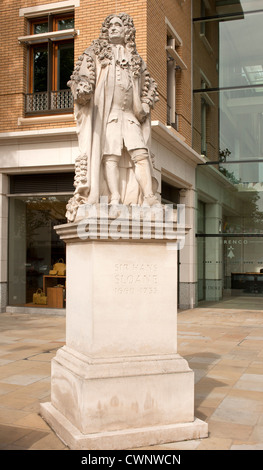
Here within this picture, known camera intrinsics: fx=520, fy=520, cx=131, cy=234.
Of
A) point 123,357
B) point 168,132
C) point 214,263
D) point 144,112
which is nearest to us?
point 123,357

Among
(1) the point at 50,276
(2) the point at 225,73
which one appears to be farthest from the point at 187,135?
(1) the point at 50,276

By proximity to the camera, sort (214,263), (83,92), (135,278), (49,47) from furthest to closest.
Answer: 1. (214,263)
2. (49,47)
3. (83,92)
4. (135,278)

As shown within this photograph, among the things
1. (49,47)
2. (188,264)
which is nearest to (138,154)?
(49,47)

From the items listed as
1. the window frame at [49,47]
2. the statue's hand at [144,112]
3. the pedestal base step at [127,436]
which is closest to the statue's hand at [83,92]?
the statue's hand at [144,112]

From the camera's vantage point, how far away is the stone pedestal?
481 centimetres

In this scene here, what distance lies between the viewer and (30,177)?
15914 mm

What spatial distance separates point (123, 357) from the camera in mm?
5062

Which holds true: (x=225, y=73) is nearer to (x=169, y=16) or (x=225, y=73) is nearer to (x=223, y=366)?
(x=169, y=16)

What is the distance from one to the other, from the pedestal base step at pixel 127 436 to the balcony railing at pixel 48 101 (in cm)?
1159

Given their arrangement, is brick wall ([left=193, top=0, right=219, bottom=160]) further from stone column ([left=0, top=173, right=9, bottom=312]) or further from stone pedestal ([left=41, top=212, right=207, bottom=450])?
stone pedestal ([left=41, top=212, right=207, bottom=450])

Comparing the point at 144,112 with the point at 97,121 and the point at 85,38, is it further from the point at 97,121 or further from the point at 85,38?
the point at 85,38

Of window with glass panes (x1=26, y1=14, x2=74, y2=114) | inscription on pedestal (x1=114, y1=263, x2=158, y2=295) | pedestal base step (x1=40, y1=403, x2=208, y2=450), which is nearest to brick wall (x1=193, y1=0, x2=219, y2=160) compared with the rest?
window with glass panes (x1=26, y1=14, x2=74, y2=114)

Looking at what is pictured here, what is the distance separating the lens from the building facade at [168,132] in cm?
1495

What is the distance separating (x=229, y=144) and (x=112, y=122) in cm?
1405
